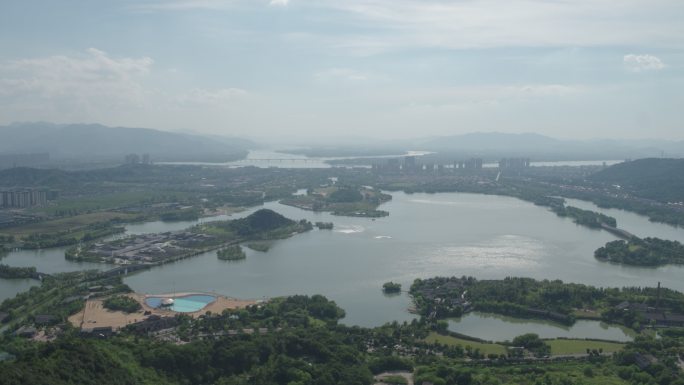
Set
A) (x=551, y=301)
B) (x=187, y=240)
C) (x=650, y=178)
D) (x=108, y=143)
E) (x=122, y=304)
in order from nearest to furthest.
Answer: (x=122, y=304)
(x=551, y=301)
(x=187, y=240)
(x=650, y=178)
(x=108, y=143)

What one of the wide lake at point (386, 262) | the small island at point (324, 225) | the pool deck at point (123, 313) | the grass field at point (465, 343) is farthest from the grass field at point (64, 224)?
the grass field at point (465, 343)

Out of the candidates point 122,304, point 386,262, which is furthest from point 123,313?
point 386,262

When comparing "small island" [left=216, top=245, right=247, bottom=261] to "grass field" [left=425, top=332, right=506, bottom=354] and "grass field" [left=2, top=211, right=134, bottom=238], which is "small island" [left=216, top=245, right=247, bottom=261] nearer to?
"grass field" [left=2, top=211, right=134, bottom=238]

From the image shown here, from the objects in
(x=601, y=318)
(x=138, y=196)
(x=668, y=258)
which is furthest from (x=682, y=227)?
(x=138, y=196)

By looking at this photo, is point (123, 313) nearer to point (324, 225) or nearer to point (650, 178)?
point (324, 225)

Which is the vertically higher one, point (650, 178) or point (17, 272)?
point (650, 178)

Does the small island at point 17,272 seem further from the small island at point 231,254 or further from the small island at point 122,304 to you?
the small island at point 231,254

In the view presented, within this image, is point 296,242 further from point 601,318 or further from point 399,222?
point 601,318
